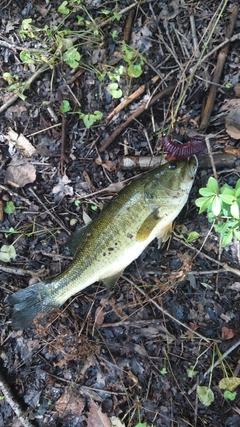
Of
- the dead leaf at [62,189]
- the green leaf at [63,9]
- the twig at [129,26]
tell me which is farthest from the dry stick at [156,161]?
the green leaf at [63,9]

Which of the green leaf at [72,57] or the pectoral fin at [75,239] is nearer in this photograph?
the pectoral fin at [75,239]

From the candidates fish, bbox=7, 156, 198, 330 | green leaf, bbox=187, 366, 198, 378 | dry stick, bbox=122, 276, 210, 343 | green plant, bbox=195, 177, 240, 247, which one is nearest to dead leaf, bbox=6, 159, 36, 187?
fish, bbox=7, 156, 198, 330

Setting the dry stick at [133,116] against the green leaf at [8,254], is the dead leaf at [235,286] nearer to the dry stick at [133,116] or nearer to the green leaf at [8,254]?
the dry stick at [133,116]

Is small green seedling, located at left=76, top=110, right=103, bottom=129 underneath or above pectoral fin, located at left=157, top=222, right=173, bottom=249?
above

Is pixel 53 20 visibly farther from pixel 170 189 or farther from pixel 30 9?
pixel 170 189

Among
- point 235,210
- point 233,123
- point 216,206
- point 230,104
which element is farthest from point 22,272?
point 230,104

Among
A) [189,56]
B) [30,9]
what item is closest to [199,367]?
[189,56]

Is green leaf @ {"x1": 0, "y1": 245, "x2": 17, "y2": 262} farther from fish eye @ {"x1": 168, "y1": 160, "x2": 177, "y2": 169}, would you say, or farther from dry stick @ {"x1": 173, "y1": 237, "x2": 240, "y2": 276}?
fish eye @ {"x1": 168, "y1": 160, "x2": 177, "y2": 169}
